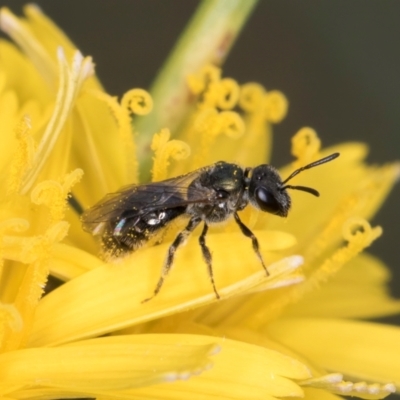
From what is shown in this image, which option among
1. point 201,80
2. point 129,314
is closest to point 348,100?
point 201,80

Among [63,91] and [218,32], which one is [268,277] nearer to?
[63,91]

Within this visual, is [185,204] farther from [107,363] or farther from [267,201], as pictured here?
[107,363]

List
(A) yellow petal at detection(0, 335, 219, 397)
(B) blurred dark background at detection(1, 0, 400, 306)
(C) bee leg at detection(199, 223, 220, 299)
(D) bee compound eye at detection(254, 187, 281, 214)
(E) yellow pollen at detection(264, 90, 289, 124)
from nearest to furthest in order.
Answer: (A) yellow petal at detection(0, 335, 219, 397) < (C) bee leg at detection(199, 223, 220, 299) < (D) bee compound eye at detection(254, 187, 281, 214) < (E) yellow pollen at detection(264, 90, 289, 124) < (B) blurred dark background at detection(1, 0, 400, 306)

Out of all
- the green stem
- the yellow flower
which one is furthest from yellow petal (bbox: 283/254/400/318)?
the green stem

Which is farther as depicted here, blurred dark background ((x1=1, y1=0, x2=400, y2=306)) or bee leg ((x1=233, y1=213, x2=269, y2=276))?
blurred dark background ((x1=1, y1=0, x2=400, y2=306))

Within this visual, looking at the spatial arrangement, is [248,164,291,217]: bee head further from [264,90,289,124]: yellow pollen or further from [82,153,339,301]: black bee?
[264,90,289,124]: yellow pollen

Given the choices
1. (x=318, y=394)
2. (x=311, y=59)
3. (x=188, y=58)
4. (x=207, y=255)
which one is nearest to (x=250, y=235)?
(x=207, y=255)

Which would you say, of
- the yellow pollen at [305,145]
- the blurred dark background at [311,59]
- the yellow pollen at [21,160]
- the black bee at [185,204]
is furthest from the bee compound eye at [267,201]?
the blurred dark background at [311,59]
